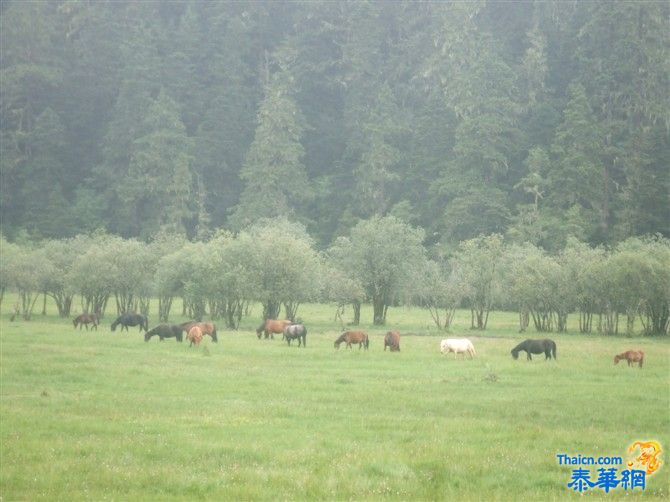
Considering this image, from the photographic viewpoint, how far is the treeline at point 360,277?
5972cm

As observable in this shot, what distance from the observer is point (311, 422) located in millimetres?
22172

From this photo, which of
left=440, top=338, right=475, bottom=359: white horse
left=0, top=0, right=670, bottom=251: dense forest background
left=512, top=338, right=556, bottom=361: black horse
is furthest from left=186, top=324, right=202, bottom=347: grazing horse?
left=0, top=0, right=670, bottom=251: dense forest background

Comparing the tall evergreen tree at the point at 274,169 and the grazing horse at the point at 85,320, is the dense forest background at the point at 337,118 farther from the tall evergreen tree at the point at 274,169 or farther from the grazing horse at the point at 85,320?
the grazing horse at the point at 85,320

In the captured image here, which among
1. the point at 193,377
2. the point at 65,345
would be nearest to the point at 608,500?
the point at 193,377

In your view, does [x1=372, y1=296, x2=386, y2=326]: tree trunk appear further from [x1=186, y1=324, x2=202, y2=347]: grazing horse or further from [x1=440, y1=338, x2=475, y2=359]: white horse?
[x1=440, y1=338, x2=475, y2=359]: white horse

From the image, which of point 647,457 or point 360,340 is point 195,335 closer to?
point 360,340

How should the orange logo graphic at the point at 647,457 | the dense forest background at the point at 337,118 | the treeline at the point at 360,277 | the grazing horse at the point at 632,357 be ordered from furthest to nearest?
the dense forest background at the point at 337,118 → the treeline at the point at 360,277 → the grazing horse at the point at 632,357 → the orange logo graphic at the point at 647,457

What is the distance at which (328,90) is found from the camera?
150 meters

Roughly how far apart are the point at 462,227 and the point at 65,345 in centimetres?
7765

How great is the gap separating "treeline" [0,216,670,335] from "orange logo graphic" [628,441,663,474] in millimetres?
39610

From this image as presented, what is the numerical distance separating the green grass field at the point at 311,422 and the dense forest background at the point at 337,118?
6764 centimetres

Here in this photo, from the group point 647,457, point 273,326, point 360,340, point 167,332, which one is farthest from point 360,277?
point 647,457

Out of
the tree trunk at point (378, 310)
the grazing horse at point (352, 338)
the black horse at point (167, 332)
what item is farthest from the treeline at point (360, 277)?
the grazing horse at point (352, 338)

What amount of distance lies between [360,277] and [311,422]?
158ft
